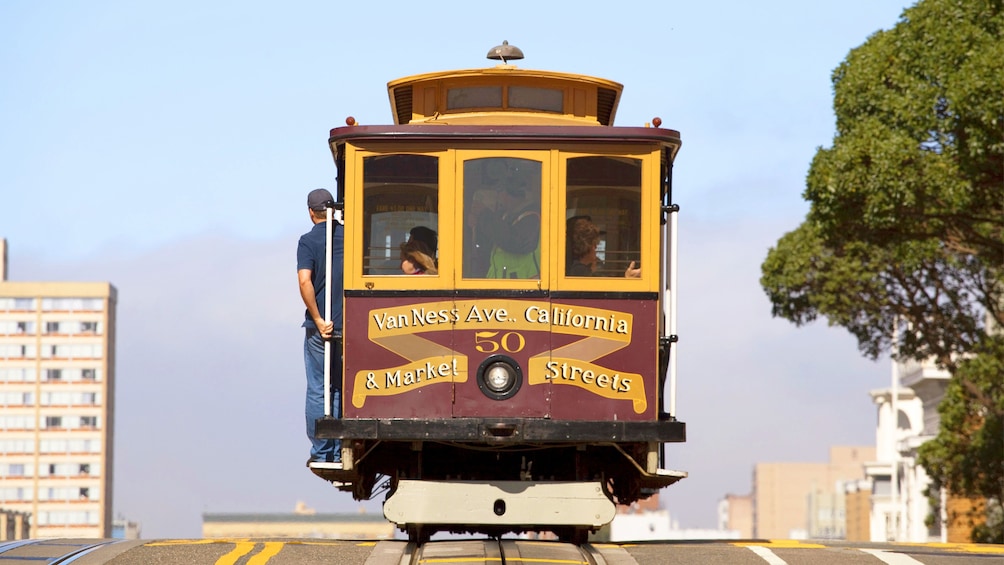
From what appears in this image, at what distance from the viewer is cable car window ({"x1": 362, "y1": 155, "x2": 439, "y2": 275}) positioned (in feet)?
39.9

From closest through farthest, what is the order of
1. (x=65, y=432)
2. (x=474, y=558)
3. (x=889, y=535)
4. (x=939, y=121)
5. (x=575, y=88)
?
(x=474, y=558), (x=575, y=88), (x=939, y=121), (x=889, y=535), (x=65, y=432)

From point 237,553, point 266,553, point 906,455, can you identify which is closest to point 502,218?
point 266,553

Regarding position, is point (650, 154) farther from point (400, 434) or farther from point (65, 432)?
point (65, 432)

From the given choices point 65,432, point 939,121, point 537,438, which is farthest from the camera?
point 65,432

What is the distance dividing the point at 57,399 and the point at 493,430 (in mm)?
133225

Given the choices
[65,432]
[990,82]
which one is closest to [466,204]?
[990,82]

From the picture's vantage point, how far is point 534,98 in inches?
510

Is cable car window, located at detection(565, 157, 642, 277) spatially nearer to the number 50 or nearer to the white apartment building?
the number 50

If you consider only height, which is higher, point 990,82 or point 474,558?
point 990,82

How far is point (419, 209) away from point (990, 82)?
37.7 ft

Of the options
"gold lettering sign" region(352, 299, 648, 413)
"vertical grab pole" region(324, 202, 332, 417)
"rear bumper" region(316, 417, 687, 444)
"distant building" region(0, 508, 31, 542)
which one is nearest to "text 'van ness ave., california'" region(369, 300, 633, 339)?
"gold lettering sign" region(352, 299, 648, 413)

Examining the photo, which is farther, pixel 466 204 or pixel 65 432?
pixel 65 432

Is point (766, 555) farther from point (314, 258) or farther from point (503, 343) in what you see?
point (314, 258)

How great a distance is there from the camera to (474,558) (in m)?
11.0
